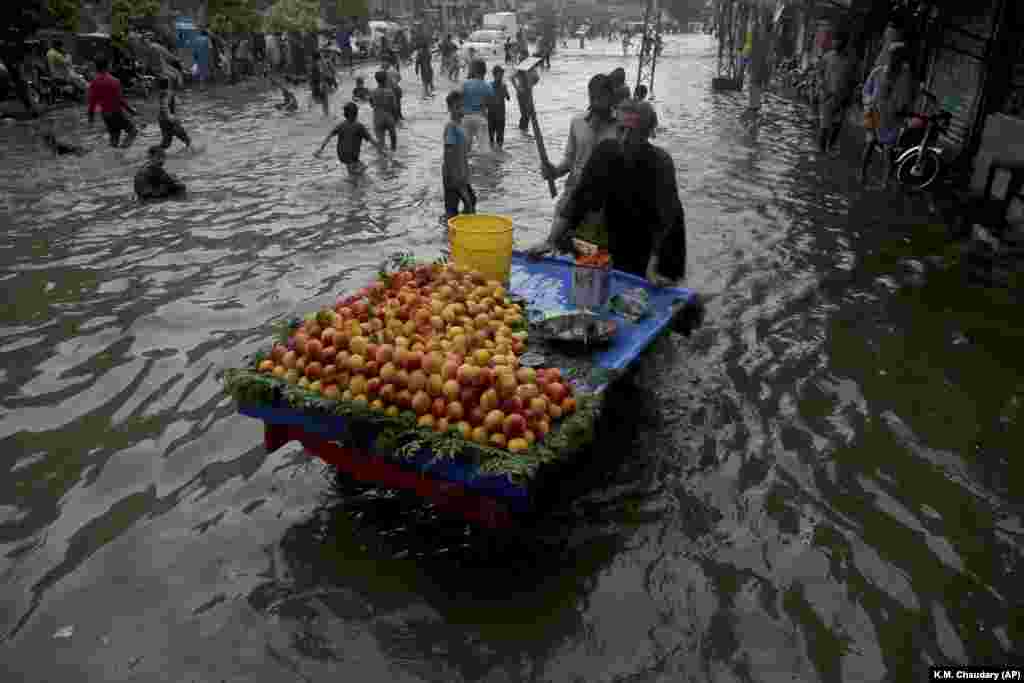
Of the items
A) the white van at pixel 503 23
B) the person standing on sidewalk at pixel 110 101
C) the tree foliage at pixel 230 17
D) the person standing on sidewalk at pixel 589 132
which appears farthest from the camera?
the white van at pixel 503 23

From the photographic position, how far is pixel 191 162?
1475 cm

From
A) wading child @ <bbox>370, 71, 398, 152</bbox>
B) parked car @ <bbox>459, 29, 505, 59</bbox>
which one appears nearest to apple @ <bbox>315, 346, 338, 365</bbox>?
wading child @ <bbox>370, 71, 398, 152</bbox>

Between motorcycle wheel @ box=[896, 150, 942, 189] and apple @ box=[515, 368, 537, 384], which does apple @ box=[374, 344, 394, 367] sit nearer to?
apple @ box=[515, 368, 537, 384]

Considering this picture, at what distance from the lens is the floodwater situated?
3.66 meters

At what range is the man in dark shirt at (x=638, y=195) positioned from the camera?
18.2ft

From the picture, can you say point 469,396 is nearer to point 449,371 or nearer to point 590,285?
point 449,371

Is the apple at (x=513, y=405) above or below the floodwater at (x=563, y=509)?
above

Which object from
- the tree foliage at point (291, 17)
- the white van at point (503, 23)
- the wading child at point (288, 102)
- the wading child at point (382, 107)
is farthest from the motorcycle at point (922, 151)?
the white van at point (503, 23)

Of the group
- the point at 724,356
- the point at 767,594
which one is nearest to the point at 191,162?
the point at 724,356

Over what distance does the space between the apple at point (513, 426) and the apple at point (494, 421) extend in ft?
0.11

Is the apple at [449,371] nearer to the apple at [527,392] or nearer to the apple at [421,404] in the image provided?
the apple at [421,404]

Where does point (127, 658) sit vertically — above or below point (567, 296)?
below

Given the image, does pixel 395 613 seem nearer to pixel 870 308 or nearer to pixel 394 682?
pixel 394 682

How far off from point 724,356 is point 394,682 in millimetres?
4470
